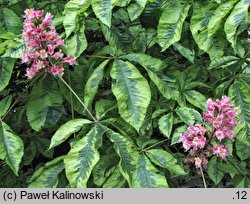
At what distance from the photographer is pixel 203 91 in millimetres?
1749

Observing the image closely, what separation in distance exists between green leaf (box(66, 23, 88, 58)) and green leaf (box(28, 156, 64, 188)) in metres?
0.33

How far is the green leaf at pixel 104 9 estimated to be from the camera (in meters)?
1.25

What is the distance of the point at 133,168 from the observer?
134 cm

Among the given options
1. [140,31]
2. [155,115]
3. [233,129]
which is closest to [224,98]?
[233,129]

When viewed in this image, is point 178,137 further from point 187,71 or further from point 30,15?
point 30,15

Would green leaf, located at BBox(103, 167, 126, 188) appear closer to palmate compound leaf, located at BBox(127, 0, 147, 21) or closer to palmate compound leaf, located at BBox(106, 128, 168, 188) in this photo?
palmate compound leaf, located at BBox(106, 128, 168, 188)

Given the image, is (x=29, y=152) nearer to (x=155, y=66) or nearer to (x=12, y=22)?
(x=12, y=22)

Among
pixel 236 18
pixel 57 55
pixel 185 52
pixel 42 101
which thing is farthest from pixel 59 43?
pixel 236 18

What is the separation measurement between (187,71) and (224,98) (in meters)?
0.34

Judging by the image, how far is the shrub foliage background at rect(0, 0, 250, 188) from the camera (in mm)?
1315

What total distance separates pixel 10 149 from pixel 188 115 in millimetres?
557

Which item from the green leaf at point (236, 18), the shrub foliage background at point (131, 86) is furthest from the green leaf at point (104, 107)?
the green leaf at point (236, 18)

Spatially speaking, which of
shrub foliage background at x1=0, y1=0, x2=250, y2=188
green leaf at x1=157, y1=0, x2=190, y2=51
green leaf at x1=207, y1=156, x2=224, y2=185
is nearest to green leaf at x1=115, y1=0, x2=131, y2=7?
shrub foliage background at x1=0, y1=0, x2=250, y2=188

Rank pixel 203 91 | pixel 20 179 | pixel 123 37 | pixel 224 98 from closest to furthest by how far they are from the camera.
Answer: pixel 224 98, pixel 123 37, pixel 203 91, pixel 20 179
